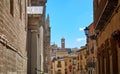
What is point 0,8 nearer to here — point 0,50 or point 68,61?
point 0,50

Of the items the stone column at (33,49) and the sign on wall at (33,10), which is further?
the stone column at (33,49)

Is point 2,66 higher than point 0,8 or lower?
lower

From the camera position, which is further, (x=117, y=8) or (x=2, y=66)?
(x=117, y=8)

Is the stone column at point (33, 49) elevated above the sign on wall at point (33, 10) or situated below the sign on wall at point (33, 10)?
below

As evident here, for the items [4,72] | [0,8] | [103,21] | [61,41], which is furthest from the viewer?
[61,41]

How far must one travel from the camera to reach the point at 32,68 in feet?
94.0

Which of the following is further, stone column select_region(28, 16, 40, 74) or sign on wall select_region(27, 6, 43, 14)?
stone column select_region(28, 16, 40, 74)

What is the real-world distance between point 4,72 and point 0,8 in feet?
7.91

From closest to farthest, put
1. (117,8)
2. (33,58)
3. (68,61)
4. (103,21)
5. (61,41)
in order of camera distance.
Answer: (117,8) < (103,21) < (33,58) < (68,61) < (61,41)

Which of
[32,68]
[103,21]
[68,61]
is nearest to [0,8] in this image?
[103,21]

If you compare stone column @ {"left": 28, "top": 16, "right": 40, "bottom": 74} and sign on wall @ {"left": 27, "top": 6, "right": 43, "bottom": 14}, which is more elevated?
sign on wall @ {"left": 27, "top": 6, "right": 43, "bottom": 14}

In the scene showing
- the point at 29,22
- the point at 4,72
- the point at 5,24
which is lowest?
the point at 4,72

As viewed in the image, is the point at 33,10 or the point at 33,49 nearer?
the point at 33,10

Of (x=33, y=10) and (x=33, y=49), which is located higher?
(x=33, y=10)
